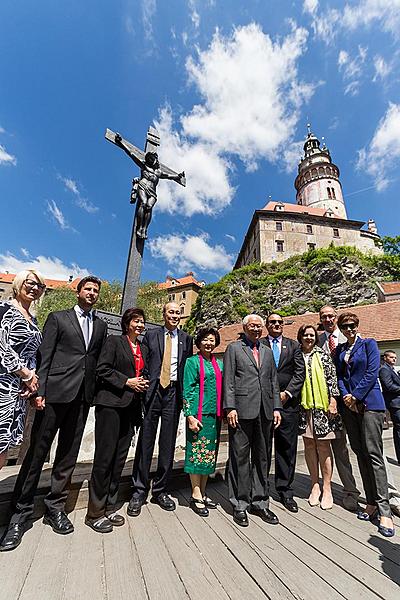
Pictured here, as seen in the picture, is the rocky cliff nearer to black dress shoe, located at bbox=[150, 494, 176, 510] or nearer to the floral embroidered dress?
the floral embroidered dress

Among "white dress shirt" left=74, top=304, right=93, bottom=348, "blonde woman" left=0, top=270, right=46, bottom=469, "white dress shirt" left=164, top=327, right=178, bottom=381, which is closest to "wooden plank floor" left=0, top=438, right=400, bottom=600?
"blonde woman" left=0, top=270, right=46, bottom=469

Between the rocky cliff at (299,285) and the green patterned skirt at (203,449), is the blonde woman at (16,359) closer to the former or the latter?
the green patterned skirt at (203,449)

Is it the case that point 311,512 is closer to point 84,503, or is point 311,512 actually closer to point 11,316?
point 84,503

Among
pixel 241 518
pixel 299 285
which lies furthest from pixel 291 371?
pixel 299 285

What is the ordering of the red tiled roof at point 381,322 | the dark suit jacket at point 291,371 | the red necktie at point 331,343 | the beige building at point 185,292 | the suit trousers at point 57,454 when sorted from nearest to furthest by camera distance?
1. the suit trousers at point 57,454
2. the dark suit jacket at point 291,371
3. the red necktie at point 331,343
4. the red tiled roof at point 381,322
5. the beige building at point 185,292

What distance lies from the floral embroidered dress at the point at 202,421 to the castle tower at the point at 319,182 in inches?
2036

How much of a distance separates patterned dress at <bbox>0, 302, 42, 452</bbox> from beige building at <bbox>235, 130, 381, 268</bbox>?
4022 cm

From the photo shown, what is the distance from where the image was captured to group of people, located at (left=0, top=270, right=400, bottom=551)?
2236mm

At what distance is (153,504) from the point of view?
9.07 feet

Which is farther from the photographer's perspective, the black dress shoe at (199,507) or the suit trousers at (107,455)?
the black dress shoe at (199,507)

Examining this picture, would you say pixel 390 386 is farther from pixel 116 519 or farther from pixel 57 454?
pixel 57 454

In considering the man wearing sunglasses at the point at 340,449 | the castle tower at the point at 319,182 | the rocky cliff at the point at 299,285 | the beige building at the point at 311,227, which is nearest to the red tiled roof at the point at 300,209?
the beige building at the point at 311,227

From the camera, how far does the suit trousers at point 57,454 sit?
7.07 feet

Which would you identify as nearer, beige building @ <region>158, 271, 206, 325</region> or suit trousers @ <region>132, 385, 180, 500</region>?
suit trousers @ <region>132, 385, 180, 500</region>
